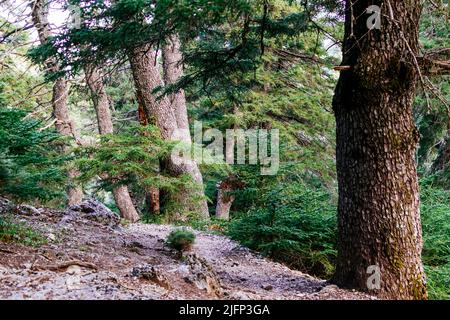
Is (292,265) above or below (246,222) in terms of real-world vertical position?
below

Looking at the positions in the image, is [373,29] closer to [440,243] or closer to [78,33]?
[78,33]

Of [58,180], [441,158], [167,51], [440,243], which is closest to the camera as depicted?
[58,180]

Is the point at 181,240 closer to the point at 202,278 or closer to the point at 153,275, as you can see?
the point at 202,278

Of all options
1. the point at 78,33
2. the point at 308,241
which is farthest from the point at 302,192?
the point at 78,33

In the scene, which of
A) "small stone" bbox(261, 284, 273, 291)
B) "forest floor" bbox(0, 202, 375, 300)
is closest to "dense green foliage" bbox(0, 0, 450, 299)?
"forest floor" bbox(0, 202, 375, 300)

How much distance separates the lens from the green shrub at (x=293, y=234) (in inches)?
250

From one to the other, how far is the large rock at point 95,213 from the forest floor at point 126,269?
2.4 inches

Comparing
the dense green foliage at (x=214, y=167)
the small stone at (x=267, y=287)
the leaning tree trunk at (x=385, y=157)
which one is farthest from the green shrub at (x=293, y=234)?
the leaning tree trunk at (x=385, y=157)

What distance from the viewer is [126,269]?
179 inches

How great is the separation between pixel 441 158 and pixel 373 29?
342 inches

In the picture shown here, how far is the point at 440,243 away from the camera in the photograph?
6.29 metres

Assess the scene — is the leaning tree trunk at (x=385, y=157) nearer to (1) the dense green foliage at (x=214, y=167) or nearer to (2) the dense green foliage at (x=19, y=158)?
(1) the dense green foliage at (x=214, y=167)

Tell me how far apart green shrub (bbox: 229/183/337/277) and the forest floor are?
33 cm

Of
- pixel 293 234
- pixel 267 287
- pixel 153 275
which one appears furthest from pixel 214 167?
pixel 153 275
